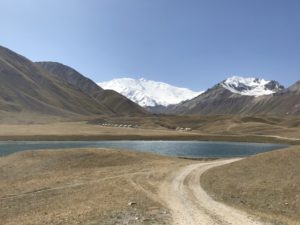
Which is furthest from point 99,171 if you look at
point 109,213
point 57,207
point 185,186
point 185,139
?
point 185,139

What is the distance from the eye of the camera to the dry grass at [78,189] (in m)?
24.9

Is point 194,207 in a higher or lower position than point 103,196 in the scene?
higher

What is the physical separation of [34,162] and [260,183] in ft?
109

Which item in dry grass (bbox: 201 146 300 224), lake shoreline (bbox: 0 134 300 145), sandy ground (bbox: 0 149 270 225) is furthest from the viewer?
lake shoreline (bbox: 0 134 300 145)

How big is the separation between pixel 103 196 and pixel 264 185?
42.4 ft

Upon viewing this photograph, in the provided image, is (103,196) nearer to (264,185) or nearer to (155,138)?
(264,185)

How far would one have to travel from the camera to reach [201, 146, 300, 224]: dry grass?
88.5ft

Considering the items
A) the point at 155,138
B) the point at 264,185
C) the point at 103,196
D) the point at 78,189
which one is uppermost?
the point at 155,138

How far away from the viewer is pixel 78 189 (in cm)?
3697

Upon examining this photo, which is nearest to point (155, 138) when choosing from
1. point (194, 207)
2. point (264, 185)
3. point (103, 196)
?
point (264, 185)

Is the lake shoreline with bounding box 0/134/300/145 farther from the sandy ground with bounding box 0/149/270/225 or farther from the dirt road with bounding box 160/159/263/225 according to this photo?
the dirt road with bounding box 160/159/263/225

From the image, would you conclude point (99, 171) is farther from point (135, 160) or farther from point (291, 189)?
point (291, 189)

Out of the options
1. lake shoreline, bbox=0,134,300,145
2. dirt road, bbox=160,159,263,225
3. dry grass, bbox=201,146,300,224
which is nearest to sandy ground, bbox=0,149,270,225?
dirt road, bbox=160,159,263,225

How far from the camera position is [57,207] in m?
29.7
